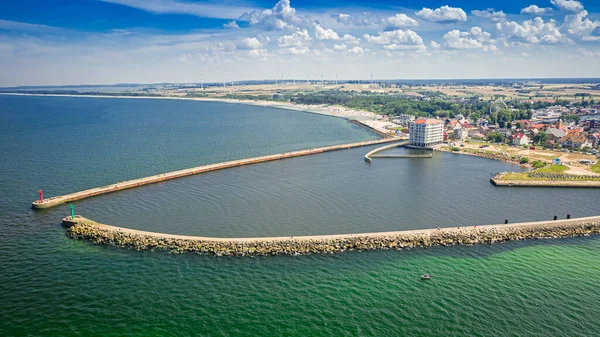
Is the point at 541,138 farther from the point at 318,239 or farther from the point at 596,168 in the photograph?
the point at 318,239

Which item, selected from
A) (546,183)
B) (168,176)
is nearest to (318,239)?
(168,176)

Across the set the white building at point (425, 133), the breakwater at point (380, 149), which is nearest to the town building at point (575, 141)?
the white building at point (425, 133)

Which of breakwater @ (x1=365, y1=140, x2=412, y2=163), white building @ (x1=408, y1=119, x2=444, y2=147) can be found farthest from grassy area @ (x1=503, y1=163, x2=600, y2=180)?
white building @ (x1=408, y1=119, x2=444, y2=147)

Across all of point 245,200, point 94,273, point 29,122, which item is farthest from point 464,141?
point 29,122

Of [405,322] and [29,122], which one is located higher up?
[29,122]

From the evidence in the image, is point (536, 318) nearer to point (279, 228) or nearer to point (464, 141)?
point (279, 228)

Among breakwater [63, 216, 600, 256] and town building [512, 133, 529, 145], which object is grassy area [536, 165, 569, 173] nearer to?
breakwater [63, 216, 600, 256]
